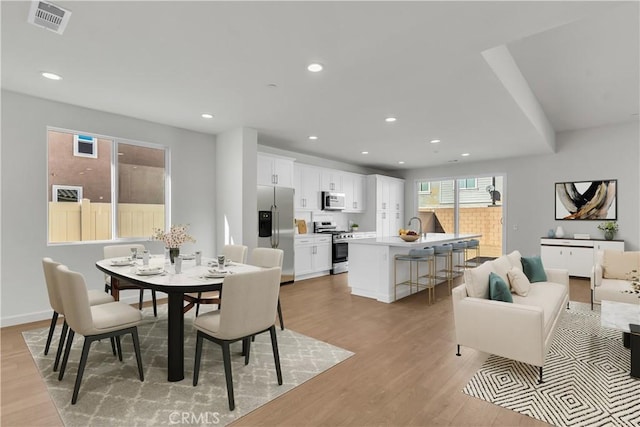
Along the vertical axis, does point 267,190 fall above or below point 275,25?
below

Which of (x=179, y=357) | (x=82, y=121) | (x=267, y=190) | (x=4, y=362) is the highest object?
(x=82, y=121)

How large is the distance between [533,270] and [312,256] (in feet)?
12.3

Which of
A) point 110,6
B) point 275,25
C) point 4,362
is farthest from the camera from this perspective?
point 4,362

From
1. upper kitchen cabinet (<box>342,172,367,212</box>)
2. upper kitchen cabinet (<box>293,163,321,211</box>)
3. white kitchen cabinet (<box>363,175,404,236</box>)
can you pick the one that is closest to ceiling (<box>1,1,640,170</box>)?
upper kitchen cabinet (<box>293,163,321,211</box>)

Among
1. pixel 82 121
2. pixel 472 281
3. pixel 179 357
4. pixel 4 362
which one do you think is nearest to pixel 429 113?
pixel 472 281

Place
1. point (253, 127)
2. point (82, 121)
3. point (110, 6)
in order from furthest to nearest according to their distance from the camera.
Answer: point (253, 127) → point (82, 121) → point (110, 6)

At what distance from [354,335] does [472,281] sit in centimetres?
132

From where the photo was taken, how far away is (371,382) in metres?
2.49

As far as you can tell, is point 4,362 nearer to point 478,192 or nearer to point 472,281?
point 472,281

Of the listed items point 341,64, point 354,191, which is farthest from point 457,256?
point 341,64

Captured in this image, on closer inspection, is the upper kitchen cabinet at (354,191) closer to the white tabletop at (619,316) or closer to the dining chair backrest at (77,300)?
the white tabletop at (619,316)

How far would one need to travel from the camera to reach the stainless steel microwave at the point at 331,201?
723 cm

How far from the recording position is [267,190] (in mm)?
5648

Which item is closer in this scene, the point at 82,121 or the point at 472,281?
the point at 472,281
